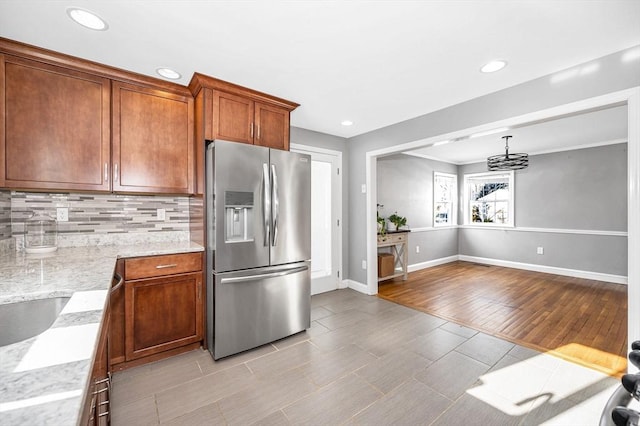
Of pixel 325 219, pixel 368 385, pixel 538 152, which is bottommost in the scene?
pixel 368 385

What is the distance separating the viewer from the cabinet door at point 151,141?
7.70ft

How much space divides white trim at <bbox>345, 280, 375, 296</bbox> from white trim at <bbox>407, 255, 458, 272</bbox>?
68.5 inches

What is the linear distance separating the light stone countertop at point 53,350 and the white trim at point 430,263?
202 inches

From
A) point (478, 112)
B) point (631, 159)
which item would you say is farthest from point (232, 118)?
point (631, 159)

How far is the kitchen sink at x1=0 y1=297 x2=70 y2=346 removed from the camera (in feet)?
3.69

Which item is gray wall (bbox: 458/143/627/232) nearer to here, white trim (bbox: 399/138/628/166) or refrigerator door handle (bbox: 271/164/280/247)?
white trim (bbox: 399/138/628/166)

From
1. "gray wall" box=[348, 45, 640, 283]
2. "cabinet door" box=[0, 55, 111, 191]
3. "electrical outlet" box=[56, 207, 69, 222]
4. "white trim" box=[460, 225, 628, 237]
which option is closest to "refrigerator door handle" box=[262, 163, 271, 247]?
"cabinet door" box=[0, 55, 111, 191]

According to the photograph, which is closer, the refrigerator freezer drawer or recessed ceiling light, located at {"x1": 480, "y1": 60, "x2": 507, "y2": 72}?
recessed ceiling light, located at {"x1": 480, "y1": 60, "x2": 507, "y2": 72}

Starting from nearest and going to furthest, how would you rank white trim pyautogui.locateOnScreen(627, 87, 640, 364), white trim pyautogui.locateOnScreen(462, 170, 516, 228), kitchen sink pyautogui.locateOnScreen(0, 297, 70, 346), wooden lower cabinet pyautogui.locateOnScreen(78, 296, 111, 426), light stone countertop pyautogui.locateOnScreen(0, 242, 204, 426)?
light stone countertop pyautogui.locateOnScreen(0, 242, 204, 426), wooden lower cabinet pyautogui.locateOnScreen(78, 296, 111, 426), kitchen sink pyautogui.locateOnScreen(0, 297, 70, 346), white trim pyautogui.locateOnScreen(627, 87, 640, 364), white trim pyautogui.locateOnScreen(462, 170, 516, 228)

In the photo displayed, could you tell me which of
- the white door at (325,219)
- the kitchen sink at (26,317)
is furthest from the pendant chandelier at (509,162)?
the kitchen sink at (26,317)

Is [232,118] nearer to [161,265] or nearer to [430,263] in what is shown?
[161,265]

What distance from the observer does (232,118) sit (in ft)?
8.47

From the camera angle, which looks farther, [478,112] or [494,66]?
[478,112]

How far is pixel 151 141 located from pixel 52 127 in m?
0.64
